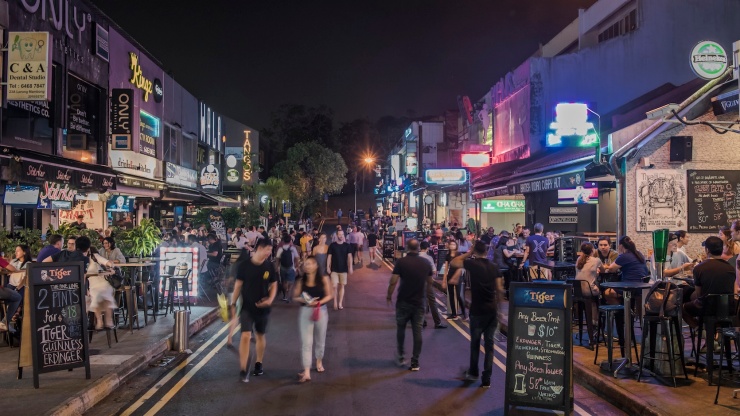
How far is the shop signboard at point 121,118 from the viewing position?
23.1 meters

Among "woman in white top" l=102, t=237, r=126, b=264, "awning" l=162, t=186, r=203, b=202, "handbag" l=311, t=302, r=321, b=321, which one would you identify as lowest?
"handbag" l=311, t=302, r=321, b=321

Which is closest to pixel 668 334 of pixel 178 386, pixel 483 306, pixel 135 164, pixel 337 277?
pixel 483 306

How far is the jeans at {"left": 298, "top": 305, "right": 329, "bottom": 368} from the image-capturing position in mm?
8461

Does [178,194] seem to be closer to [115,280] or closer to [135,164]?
[135,164]

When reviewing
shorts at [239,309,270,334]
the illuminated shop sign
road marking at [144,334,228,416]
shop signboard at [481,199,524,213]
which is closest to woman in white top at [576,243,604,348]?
shorts at [239,309,270,334]

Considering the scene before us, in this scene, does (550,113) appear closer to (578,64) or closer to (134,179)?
(578,64)

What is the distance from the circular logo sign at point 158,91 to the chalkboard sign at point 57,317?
70.3 ft

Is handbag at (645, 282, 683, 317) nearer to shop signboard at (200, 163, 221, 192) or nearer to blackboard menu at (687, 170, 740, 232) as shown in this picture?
blackboard menu at (687, 170, 740, 232)

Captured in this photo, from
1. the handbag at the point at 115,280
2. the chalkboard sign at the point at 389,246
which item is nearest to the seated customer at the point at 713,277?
the handbag at the point at 115,280

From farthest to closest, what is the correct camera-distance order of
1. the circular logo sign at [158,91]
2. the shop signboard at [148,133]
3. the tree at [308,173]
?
the tree at [308,173], the circular logo sign at [158,91], the shop signboard at [148,133]

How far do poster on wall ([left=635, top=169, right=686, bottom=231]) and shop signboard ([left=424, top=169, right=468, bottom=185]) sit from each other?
748 inches

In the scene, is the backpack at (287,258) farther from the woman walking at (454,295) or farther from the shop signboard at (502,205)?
the shop signboard at (502,205)

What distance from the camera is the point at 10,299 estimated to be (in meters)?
10.1

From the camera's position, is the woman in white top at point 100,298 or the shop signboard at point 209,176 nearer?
the woman in white top at point 100,298
